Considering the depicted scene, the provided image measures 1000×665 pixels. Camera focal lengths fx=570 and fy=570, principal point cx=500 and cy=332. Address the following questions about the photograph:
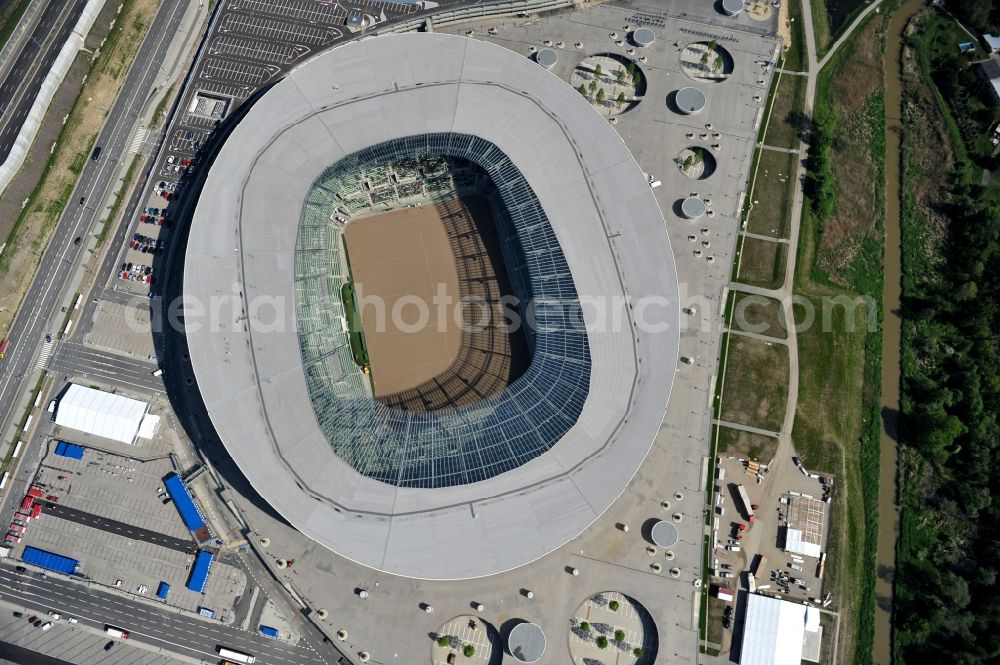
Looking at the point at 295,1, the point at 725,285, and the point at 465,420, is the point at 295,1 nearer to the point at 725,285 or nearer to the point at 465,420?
the point at 465,420

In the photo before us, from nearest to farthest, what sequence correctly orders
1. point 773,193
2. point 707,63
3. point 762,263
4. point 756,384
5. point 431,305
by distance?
1. point 756,384
2. point 431,305
3. point 762,263
4. point 773,193
5. point 707,63

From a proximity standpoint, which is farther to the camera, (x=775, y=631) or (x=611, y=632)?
(x=611, y=632)

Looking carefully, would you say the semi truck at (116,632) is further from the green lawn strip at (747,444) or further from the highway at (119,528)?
the green lawn strip at (747,444)

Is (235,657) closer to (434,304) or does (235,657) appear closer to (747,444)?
(434,304)

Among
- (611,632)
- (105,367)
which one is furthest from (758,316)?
(105,367)

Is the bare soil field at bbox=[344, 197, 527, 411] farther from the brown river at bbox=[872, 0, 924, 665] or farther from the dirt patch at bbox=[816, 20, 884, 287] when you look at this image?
the brown river at bbox=[872, 0, 924, 665]

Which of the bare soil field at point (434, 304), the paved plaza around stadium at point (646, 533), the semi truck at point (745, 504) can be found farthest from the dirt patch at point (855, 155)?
the bare soil field at point (434, 304)
